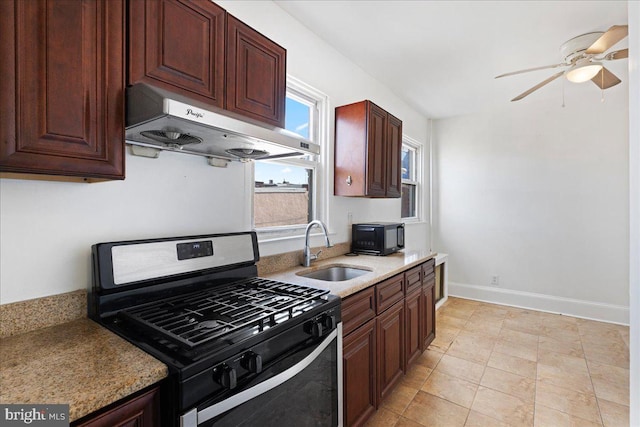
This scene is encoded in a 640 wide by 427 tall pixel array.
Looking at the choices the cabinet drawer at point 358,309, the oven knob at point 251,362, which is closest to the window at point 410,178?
the cabinet drawer at point 358,309

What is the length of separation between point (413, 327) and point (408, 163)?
8.75ft

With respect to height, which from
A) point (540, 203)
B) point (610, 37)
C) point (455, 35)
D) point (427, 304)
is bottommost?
point (427, 304)

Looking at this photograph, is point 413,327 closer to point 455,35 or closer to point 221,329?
point 221,329

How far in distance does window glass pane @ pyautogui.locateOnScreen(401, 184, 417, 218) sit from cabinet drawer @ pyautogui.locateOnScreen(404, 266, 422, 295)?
176cm

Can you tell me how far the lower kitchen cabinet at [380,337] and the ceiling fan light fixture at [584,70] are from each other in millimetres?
1987

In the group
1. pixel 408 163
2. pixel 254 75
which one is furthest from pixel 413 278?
pixel 408 163

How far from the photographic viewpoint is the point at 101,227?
50.2 inches

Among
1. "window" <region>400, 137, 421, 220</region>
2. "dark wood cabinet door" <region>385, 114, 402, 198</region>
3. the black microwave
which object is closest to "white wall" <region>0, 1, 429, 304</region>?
the black microwave

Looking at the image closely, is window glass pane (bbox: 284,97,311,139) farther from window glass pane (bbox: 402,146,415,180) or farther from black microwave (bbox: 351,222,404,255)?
window glass pane (bbox: 402,146,415,180)

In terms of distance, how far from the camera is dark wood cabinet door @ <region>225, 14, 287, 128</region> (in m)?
1.41

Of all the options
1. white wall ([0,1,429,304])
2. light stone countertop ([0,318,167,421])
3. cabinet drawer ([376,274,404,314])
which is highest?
white wall ([0,1,429,304])

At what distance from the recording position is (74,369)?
2.68 ft

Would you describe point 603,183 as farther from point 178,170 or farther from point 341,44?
point 178,170

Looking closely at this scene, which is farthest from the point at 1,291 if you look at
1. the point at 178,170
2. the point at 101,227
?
the point at 178,170
